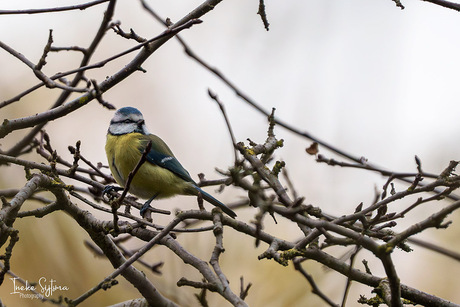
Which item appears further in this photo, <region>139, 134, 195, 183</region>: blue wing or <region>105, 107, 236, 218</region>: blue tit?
<region>139, 134, 195, 183</region>: blue wing

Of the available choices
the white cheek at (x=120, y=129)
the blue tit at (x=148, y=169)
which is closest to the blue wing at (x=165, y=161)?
the blue tit at (x=148, y=169)

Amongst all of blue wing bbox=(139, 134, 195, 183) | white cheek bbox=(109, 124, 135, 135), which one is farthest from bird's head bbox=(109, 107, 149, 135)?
blue wing bbox=(139, 134, 195, 183)

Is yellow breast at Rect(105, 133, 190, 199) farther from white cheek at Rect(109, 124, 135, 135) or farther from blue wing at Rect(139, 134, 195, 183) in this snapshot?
white cheek at Rect(109, 124, 135, 135)

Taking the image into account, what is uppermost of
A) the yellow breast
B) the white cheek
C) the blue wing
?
the white cheek

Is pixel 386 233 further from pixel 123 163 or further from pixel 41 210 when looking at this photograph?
pixel 123 163

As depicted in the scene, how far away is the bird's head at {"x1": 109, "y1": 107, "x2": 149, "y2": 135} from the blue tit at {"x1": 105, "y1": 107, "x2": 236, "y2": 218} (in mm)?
59

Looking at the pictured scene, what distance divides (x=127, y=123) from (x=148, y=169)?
2.13ft

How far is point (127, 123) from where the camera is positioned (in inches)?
181

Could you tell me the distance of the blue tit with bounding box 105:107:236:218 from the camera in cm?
409

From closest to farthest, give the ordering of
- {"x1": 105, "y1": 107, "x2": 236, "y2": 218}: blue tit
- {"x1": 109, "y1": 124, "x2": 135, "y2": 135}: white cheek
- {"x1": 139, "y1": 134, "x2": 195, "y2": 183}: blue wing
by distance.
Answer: {"x1": 105, "y1": 107, "x2": 236, "y2": 218}: blue tit
{"x1": 139, "y1": 134, "x2": 195, "y2": 183}: blue wing
{"x1": 109, "y1": 124, "x2": 135, "y2": 135}: white cheek

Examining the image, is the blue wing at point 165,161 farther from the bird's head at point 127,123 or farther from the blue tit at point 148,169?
the bird's head at point 127,123

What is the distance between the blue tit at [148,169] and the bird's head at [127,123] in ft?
0.19

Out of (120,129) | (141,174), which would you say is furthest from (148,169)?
(120,129)

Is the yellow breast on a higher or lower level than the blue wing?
lower
